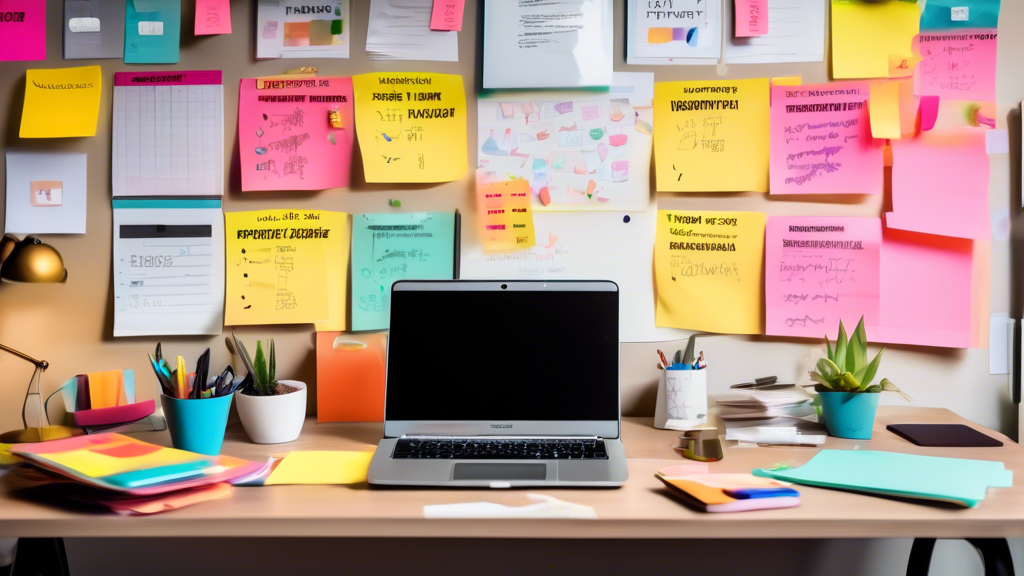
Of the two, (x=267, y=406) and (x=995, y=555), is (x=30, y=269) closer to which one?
(x=267, y=406)

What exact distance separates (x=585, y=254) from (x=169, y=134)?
795 millimetres

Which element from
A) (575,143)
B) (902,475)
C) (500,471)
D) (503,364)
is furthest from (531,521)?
(575,143)

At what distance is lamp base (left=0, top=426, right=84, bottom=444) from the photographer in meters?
1.08

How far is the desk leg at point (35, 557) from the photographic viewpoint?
925 millimetres

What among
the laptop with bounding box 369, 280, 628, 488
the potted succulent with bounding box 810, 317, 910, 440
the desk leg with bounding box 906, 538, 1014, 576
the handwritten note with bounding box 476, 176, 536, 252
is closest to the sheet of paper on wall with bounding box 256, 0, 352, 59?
the handwritten note with bounding box 476, 176, 536, 252

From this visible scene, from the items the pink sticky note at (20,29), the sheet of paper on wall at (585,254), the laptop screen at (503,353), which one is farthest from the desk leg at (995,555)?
the pink sticky note at (20,29)

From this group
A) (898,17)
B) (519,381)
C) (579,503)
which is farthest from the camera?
(898,17)

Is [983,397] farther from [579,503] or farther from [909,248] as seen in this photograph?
[579,503]

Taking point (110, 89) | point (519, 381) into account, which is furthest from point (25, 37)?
point (519, 381)

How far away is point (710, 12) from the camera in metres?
1.21

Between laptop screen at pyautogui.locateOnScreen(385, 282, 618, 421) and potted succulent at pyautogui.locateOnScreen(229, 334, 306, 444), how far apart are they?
168 mm

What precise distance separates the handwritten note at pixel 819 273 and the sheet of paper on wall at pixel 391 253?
593 millimetres

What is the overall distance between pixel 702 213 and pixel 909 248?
0.38m

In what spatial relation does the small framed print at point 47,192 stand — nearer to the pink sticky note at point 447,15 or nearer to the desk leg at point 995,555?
the pink sticky note at point 447,15
